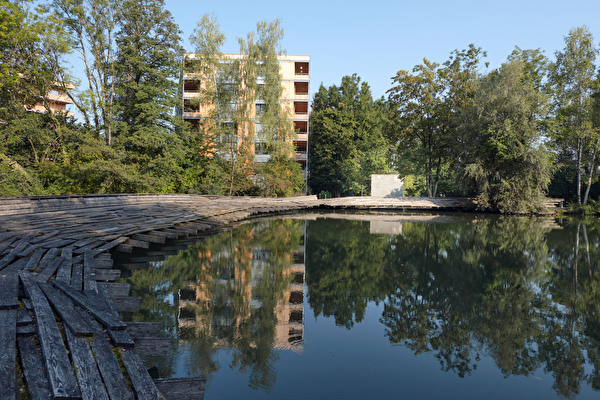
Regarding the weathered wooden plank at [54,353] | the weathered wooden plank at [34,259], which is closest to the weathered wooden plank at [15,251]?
the weathered wooden plank at [34,259]

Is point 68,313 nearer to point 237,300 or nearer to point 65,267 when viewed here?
point 65,267

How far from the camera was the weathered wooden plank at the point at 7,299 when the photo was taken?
11.9 feet

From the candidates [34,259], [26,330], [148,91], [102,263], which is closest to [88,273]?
[34,259]

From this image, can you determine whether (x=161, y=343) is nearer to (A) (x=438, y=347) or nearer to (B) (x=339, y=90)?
(A) (x=438, y=347)

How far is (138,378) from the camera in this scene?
2680mm

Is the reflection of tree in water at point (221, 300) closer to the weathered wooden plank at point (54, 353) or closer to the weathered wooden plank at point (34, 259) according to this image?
the weathered wooden plank at point (54, 353)

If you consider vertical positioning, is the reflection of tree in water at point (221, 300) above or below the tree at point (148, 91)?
below

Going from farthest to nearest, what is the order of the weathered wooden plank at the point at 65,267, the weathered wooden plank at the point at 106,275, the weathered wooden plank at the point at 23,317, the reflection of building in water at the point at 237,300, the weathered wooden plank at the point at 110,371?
the weathered wooden plank at the point at 106,275
the weathered wooden plank at the point at 65,267
the reflection of building in water at the point at 237,300
the weathered wooden plank at the point at 23,317
the weathered wooden plank at the point at 110,371

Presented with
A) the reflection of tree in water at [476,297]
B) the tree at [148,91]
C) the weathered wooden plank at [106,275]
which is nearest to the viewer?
the reflection of tree in water at [476,297]

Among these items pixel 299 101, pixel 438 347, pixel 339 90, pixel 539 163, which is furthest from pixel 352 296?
pixel 339 90

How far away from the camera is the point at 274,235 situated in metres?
14.5

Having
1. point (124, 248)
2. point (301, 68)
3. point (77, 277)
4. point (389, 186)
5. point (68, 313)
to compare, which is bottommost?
point (124, 248)

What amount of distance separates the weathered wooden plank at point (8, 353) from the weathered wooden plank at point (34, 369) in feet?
0.21

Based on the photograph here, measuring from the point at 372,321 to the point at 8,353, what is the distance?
4.29 metres
